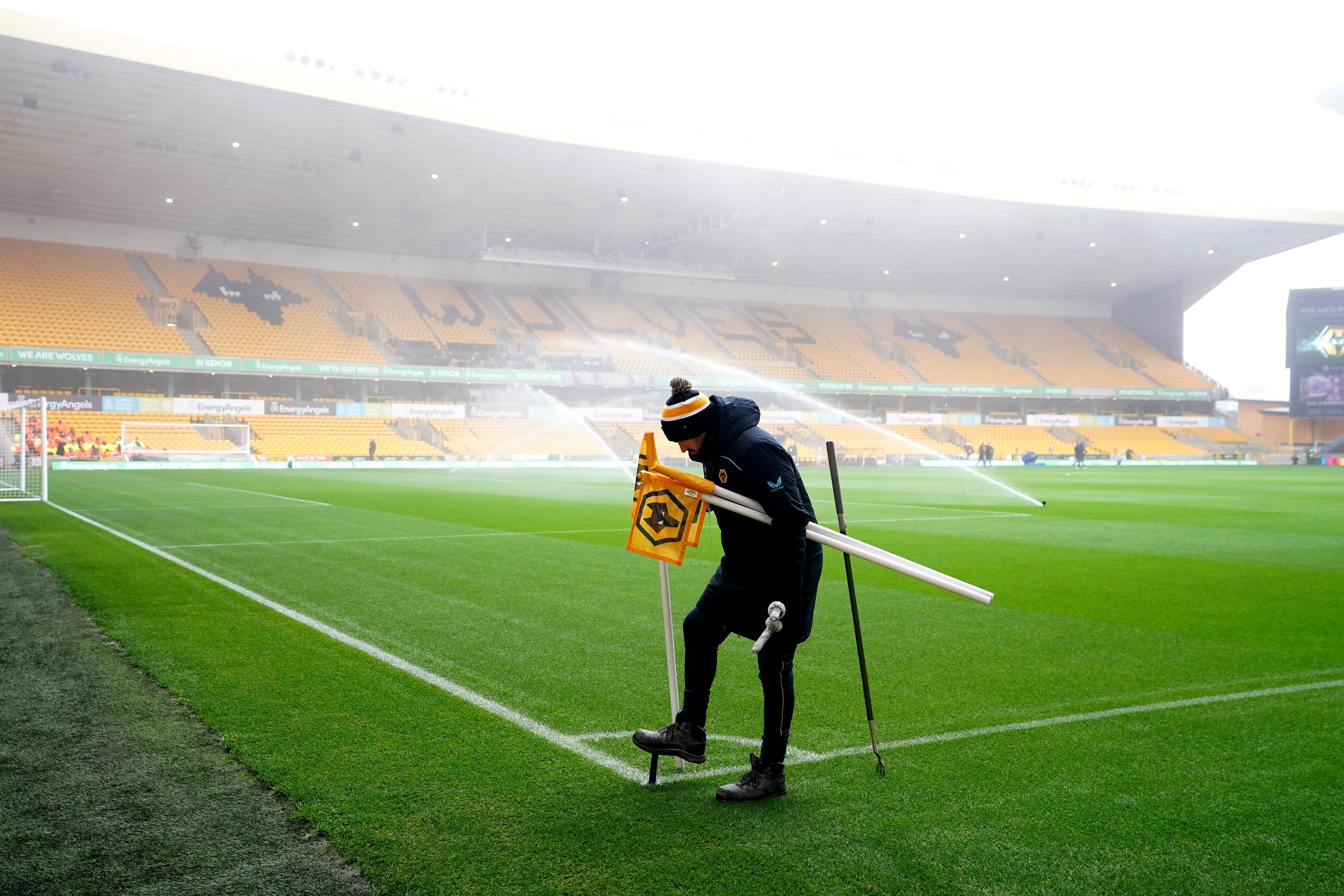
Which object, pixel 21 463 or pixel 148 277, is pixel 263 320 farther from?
pixel 21 463

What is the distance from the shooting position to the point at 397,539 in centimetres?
1317

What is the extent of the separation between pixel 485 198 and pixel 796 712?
128 feet

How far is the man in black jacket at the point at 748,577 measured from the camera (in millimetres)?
3654

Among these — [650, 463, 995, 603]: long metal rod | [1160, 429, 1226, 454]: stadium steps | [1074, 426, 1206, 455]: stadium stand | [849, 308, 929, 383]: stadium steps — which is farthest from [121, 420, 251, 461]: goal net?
[1160, 429, 1226, 454]: stadium steps

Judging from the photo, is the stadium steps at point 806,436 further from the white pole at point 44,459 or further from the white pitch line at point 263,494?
the white pole at point 44,459

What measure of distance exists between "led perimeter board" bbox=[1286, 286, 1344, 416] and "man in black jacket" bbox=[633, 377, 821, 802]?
53.5 metres

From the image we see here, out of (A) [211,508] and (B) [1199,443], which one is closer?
(A) [211,508]

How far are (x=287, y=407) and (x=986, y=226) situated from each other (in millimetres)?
34735

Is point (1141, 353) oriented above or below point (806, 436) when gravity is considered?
above

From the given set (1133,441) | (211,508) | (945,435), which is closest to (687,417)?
(211,508)

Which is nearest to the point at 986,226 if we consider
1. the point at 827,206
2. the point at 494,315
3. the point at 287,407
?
the point at 827,206

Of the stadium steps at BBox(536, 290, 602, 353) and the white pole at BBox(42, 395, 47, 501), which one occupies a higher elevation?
the stadium steps at BBox(536, 290, 602, 353)

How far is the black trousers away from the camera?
12.5ft

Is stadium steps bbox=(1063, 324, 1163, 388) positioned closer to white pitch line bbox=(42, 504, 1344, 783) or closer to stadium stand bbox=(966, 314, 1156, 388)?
stadium stand bbox=(966, 314, 1156, 388)
